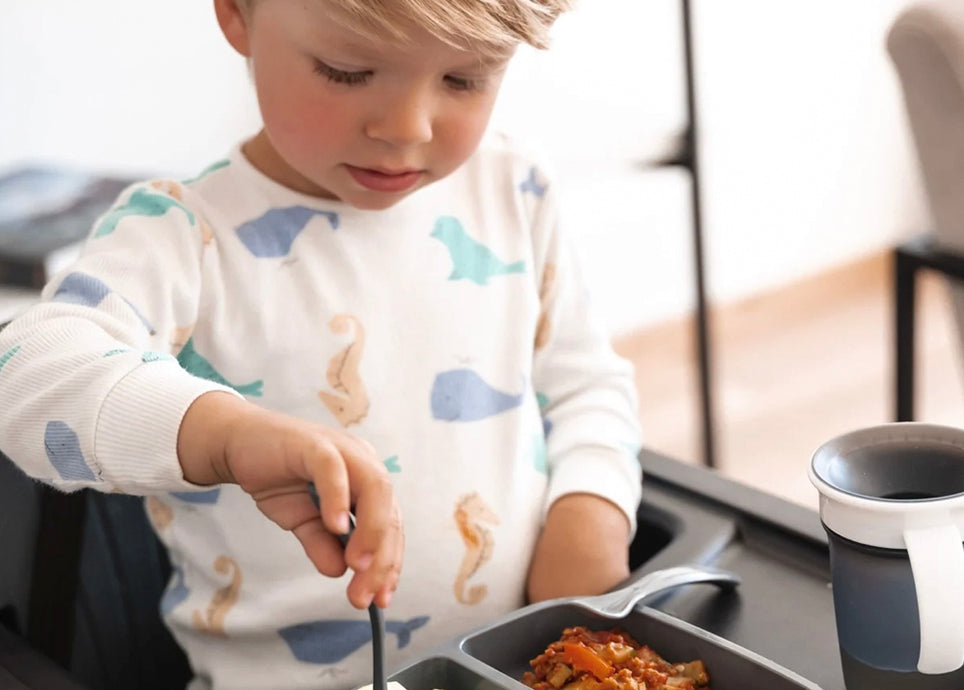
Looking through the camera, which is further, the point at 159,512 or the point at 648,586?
the point at 159,512

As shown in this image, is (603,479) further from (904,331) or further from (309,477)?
(904,331)

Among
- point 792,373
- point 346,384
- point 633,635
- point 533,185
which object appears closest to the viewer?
point 633,635

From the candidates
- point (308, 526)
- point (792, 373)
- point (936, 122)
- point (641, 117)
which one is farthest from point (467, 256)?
point (792, 373)

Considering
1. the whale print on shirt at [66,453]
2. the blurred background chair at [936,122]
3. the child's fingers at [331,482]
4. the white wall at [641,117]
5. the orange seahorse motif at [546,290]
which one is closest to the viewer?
the child's fingers at [331,482]

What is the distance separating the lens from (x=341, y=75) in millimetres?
753

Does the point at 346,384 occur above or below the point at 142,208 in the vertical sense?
below

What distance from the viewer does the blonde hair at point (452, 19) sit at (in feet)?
2.30

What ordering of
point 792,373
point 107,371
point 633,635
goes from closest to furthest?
point 107,371
point 633,635
point 792,373

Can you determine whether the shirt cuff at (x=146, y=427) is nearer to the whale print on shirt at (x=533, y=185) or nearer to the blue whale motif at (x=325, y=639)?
the blue whale motif at (x=325, y=639)

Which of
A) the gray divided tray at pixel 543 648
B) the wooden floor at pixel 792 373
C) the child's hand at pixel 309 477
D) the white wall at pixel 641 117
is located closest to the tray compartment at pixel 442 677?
the gray divided tray at pixel 543 648

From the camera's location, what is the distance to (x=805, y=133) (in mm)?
2723

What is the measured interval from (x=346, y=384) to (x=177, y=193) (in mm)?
173

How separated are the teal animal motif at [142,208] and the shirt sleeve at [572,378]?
0.93 ft

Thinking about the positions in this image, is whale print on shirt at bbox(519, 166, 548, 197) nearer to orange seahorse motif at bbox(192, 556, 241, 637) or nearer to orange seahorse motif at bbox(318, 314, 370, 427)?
orange seahorse motif at bbox(318, 314, 370, 427)
